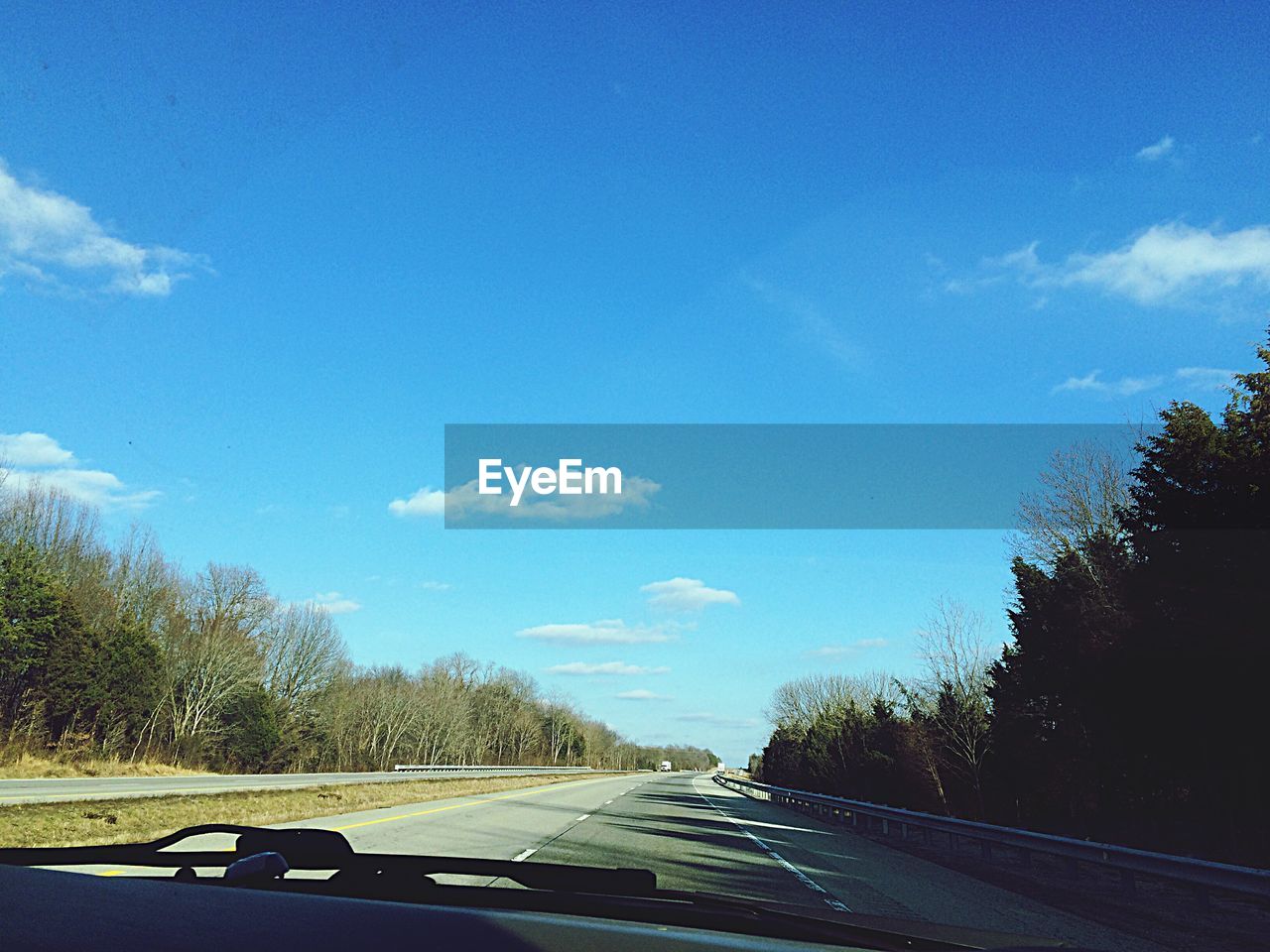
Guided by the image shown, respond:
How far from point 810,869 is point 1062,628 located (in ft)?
44.8

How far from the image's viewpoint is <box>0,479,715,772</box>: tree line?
51.5m

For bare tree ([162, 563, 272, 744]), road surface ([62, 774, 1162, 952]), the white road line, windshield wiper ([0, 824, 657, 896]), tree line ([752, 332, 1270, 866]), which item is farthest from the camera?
bare tree ([162, 563, 272, 744])

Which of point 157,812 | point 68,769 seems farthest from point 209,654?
point 157,812

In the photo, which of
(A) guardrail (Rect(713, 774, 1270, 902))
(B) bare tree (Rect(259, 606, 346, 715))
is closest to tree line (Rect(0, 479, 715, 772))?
(B) bare tree (Rect(259, 606, 346, 715))

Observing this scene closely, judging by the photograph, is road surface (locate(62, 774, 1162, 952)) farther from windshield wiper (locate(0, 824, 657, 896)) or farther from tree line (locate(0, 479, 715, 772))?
tree line (locate(0, 479, 715, 772))

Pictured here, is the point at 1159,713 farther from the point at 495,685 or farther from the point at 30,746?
the point at 495,685

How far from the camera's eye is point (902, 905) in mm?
11094

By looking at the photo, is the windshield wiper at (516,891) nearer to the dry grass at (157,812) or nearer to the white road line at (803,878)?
the white road line at (803,878)

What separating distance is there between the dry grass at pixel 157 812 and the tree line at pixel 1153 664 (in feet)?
60.9

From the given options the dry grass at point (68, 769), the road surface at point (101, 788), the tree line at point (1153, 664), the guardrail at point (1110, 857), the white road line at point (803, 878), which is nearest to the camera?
the guardrail at point (1110, 857)

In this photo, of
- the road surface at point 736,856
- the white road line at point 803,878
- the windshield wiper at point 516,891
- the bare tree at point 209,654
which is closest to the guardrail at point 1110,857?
the road surface at point 736,856

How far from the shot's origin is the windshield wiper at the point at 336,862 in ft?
12.3

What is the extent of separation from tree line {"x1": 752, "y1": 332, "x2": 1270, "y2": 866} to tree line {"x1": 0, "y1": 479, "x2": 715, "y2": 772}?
42348mm

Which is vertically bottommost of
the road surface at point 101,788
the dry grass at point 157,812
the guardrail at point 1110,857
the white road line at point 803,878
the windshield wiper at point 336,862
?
the dry grass at point 157,812
